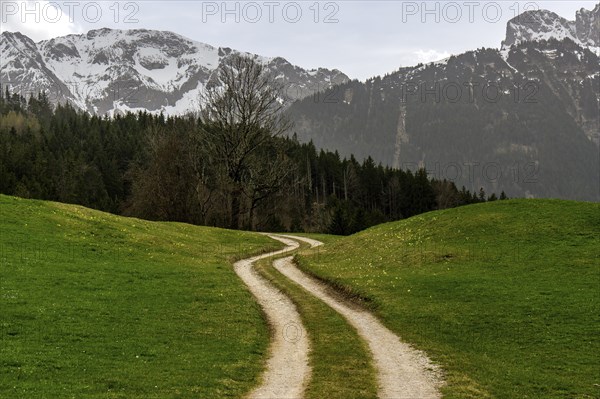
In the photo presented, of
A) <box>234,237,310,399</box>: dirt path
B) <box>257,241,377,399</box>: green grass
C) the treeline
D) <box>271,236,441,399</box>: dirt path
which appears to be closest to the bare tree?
the treeline

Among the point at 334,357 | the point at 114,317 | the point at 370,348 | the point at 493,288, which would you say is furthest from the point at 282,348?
the point at 493,288

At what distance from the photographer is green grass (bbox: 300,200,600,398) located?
18172 millimetres

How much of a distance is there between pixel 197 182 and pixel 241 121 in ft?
55.7

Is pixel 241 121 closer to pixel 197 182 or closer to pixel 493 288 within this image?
pixel 197 182

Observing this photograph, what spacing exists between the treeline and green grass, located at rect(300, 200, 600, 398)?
110ft

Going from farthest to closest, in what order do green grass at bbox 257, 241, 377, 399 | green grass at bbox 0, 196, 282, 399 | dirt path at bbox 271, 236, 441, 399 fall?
1. dirt path at bbox 271, 236, 441, 399
2. green grass at bbox 257, 241, 377, 399
3. green grass at bbox 0, 196, 282, 399

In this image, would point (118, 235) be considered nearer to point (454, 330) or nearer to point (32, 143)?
point (454, 330)

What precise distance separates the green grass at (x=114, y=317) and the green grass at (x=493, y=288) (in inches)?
304

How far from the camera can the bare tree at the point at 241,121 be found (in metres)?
68.7

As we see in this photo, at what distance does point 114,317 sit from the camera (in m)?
22.1

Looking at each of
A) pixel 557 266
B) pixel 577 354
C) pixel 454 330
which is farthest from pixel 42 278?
pixel 557 266

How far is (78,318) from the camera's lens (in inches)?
837

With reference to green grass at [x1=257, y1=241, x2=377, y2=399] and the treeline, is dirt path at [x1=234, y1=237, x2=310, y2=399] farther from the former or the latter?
the treeline

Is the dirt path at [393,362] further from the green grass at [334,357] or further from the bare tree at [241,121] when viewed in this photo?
the bare tree at [241,121]
